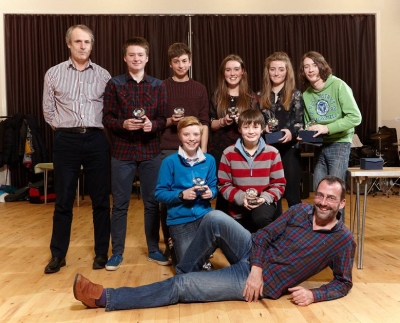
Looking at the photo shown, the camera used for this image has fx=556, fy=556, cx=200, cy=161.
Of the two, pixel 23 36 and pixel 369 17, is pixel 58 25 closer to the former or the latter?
pixel 23 36

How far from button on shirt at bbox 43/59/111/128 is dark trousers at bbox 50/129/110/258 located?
80 mm

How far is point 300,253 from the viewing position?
258 centimetres

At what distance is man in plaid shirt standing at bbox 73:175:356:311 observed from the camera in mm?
2529

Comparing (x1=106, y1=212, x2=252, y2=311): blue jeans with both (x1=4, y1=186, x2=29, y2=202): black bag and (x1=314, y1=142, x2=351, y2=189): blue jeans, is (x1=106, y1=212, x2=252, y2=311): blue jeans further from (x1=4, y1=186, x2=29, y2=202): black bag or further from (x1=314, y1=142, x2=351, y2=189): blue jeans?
(x1=4, y1=186, x2=29, y2=202): black bag

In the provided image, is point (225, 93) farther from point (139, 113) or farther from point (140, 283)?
point (140, 283)

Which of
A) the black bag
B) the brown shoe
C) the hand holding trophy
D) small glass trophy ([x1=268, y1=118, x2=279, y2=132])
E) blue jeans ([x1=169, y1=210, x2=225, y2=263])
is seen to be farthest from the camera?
the black bag

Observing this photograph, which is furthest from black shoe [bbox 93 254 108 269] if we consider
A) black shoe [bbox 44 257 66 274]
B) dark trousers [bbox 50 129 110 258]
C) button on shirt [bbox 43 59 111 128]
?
button on shirt [bbox 43 59 111 128]

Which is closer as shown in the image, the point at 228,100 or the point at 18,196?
the point at 228,100

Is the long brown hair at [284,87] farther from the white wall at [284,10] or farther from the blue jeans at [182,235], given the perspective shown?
the white wall at [284,10]

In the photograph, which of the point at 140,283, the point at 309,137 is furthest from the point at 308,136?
the point at 140,283

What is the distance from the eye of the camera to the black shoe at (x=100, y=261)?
3484 millimetres

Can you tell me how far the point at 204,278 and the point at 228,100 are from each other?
1.39 meters

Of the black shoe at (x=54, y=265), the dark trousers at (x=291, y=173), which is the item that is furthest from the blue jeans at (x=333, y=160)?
the black shoe at (x=54, y=265)

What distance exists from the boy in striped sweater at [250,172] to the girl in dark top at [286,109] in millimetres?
245
